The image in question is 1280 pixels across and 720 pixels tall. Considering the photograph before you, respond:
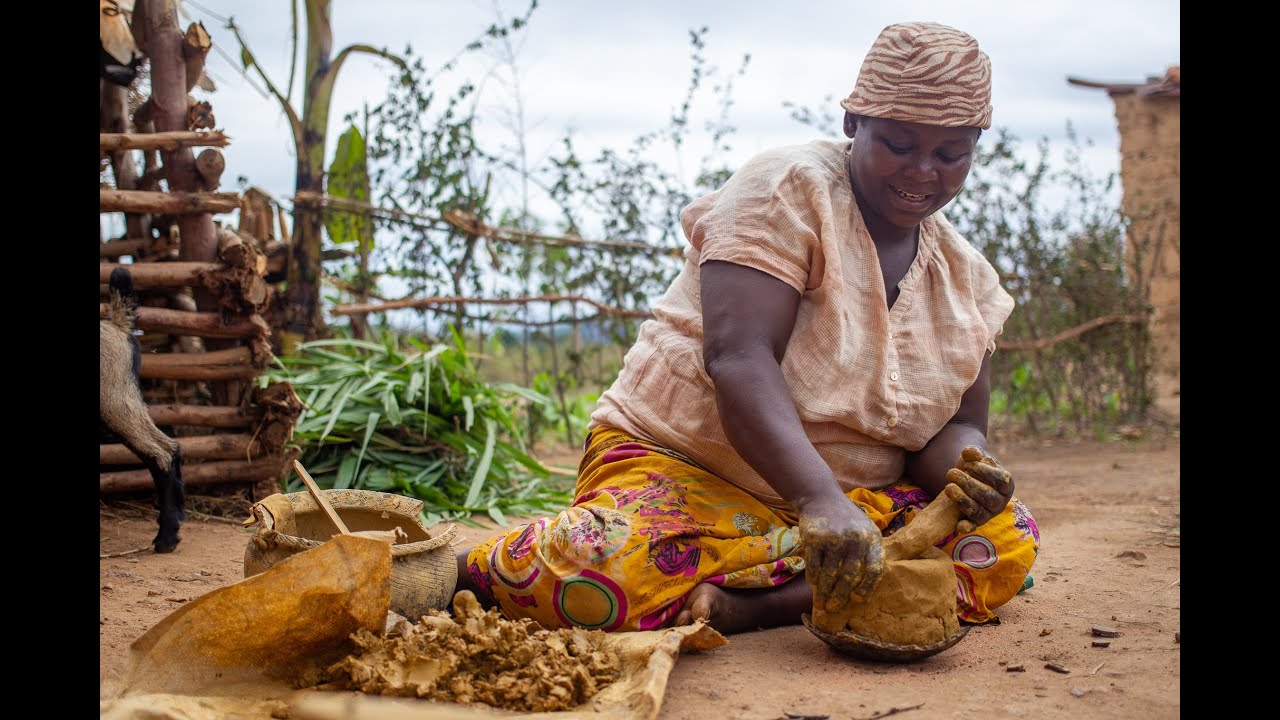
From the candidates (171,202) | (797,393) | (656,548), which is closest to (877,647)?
(656,548)

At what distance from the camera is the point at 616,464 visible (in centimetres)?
239

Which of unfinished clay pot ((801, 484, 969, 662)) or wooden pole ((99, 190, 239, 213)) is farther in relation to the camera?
wooden pole ((99, 190, 239, 213))

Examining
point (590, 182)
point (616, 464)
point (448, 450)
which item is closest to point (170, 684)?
point (616, 464)

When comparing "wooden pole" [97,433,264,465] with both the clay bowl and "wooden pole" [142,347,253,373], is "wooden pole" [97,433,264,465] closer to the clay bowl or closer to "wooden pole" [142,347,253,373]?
"wooden pole" [142,347,253,373]

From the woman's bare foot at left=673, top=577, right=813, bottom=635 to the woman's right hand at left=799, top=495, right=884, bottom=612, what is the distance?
0.39 m

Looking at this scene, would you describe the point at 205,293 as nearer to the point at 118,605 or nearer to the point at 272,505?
the point at 118,605

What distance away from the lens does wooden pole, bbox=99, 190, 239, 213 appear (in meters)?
3.68

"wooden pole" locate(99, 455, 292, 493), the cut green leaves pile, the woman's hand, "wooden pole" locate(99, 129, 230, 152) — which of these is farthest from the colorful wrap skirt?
"wooden pole" locate(99, 129, 230, 152)

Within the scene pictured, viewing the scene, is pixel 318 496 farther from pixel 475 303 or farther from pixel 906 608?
pixel 475 303

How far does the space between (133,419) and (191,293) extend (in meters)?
0.91

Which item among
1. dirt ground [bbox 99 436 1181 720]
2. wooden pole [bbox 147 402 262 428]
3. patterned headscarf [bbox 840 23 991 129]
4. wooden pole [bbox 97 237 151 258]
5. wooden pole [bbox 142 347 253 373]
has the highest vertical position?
patterned headscarf [bbox 840 23 991 129]

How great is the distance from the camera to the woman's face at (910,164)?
2.19m

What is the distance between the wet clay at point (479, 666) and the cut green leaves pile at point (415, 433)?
211cm
